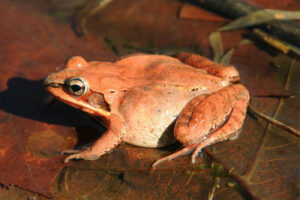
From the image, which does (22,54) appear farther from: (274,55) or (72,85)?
(274,55)

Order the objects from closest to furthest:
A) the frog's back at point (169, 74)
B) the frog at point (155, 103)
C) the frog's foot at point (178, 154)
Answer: the frog's foot at point (178, 154) → the frog at point (155, 103) → the frog's back at point (169, 74)

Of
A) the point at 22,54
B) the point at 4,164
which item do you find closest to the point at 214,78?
the point at 4,164

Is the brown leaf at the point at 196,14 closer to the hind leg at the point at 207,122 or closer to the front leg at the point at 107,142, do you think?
the hind leg at the point at 207,122

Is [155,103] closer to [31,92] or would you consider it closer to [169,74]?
[169,74]

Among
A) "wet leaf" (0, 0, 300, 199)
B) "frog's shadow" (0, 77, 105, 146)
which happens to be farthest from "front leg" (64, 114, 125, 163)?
"frog's shadow" (0, 77, 105, 146)

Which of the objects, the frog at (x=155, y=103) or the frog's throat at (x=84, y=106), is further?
the frog's throat at (x=84, y=106)

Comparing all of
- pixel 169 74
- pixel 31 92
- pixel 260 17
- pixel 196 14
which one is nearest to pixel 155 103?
pixel 169 74

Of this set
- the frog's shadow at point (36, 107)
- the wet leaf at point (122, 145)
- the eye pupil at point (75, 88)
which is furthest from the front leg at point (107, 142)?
the eye pupil at point (75, 88)
